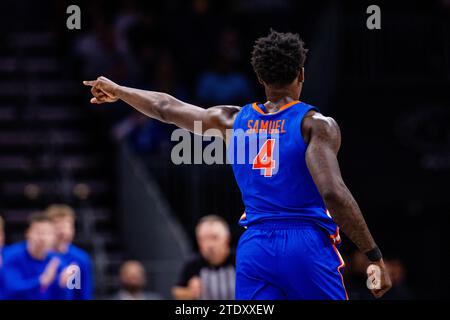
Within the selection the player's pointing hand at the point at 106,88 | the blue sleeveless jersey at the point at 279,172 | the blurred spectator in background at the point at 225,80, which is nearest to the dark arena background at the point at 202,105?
the blurred spectator in background at the point at 225,80

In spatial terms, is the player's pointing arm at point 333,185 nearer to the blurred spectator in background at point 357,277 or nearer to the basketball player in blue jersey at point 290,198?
the basketball player in blue jersey at point 290,198

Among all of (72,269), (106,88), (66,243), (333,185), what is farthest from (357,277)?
(333,185)

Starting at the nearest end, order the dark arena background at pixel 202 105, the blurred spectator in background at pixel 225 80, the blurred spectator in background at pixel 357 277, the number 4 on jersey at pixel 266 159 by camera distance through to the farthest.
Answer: the number 4 on jersey at pixel 266 159 → the blurred spectator in background at pixel 357 277 → the dark arena background at pixel 202 105 → the blurred spectator in background at pixel 225 80

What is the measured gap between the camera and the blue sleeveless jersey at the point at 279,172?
554 cm

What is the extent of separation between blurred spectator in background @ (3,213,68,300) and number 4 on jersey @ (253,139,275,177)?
5536mm

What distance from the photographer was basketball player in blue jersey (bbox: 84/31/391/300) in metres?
5.41

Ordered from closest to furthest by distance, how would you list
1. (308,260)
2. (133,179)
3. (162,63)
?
1. (308,260)
2. (133,179)
3. (162,63)

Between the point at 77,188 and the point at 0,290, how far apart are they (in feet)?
10.9

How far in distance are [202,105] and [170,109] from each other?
750cm

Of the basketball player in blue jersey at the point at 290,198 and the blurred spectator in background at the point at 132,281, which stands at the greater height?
the basketball player in blue jersey at the point at 290,198

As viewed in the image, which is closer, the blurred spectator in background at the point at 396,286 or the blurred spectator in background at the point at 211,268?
the blurred spectator in background at the point at 211,268

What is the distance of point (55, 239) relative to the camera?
434 inches
